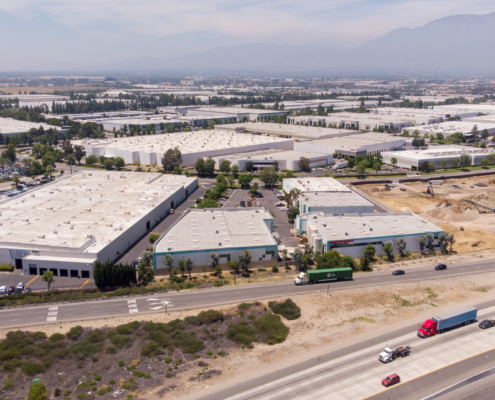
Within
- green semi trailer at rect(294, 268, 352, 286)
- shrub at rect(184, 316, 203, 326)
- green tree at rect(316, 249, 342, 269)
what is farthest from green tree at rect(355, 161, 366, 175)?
shrub at rect(184, 316, 203, 326)

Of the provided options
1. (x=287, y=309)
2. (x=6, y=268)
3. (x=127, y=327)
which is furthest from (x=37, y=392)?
(x=6, y=268)

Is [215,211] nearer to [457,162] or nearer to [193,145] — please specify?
[193,145]

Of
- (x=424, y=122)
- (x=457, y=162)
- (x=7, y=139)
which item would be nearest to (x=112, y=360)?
(x=457, y=162)

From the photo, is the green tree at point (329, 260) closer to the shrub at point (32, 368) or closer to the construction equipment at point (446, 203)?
the shrub at point (32, 368)

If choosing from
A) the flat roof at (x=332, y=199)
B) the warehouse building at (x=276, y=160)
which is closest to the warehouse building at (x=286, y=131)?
the warehouse building at (x=276, y=160)

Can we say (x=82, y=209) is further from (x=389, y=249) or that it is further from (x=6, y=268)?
(x=389, y=249)

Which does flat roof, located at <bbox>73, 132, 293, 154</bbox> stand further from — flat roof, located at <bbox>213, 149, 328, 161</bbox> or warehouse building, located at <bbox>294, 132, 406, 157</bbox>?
warehouse building, located at <bbox>294, 132, 406, 157</bbox>
